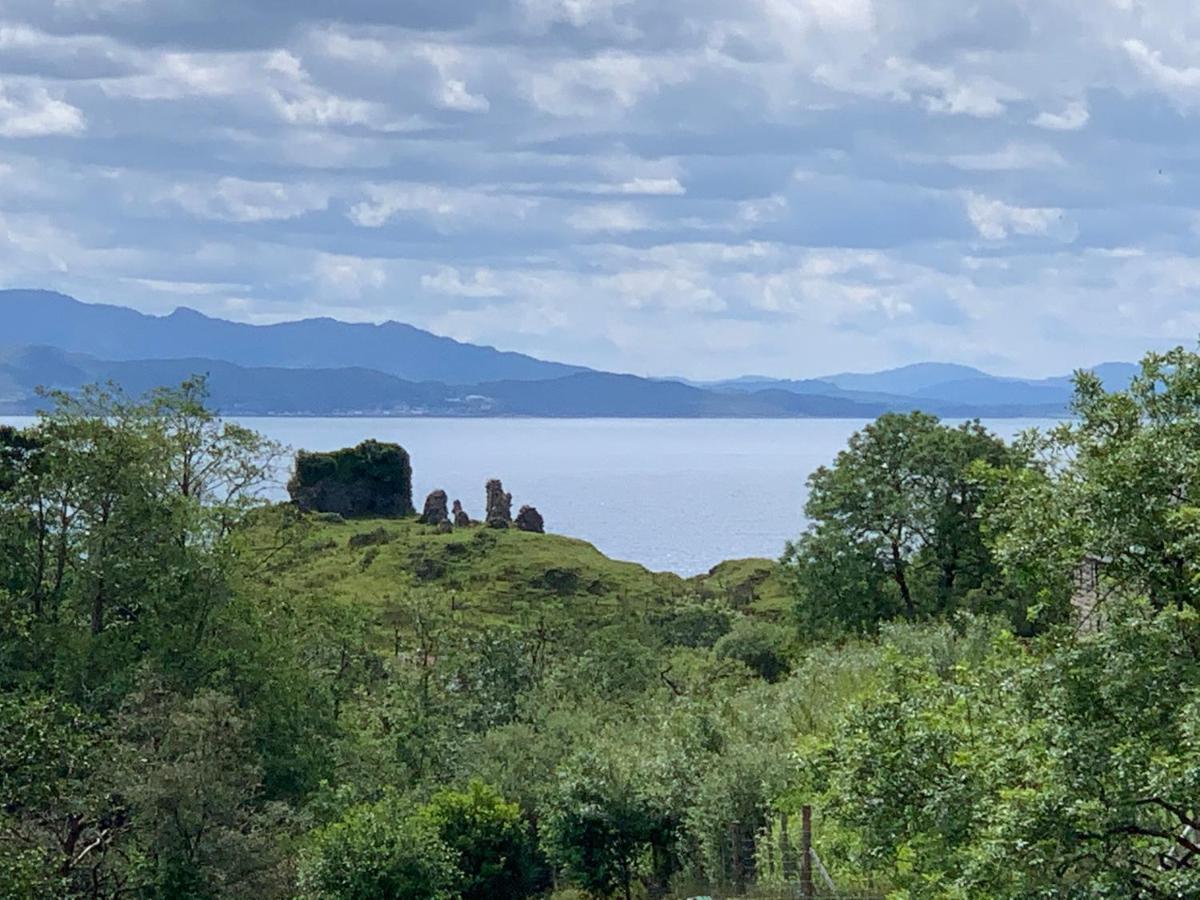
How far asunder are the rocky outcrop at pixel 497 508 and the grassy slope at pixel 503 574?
2266 mm

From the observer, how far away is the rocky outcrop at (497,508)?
134 meters

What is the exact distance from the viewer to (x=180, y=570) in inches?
1464

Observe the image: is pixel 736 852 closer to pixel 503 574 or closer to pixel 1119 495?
pixel 1119 495

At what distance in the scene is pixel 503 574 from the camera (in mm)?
118188

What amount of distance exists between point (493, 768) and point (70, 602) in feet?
44.4

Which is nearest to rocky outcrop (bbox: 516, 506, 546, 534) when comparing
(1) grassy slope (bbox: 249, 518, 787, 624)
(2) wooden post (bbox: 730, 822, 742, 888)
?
(1) grassy slope (bbox: 249, 518, 787, 624)

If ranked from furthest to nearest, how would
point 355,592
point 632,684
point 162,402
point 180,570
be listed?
point 355,592, point 632,684, point 162,402, point 180,570

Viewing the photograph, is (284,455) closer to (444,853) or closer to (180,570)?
(180,570)

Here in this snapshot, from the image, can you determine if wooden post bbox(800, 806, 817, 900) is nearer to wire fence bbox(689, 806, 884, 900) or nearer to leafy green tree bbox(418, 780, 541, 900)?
wire fence bbox(689, 806, 884, 900)

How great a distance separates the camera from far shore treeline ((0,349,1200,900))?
47.6 ft

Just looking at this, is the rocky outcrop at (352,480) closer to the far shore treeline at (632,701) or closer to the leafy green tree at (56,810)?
the far shore treeline at (632,701)

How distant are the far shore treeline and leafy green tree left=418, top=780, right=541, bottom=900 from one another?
0.33 feet

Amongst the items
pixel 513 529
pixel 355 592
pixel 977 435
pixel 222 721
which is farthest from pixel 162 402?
pixel 513 529

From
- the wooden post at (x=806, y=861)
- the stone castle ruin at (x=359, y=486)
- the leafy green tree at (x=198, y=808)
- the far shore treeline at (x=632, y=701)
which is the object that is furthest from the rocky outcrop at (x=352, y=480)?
the wooden post at (x=806, y=861)
